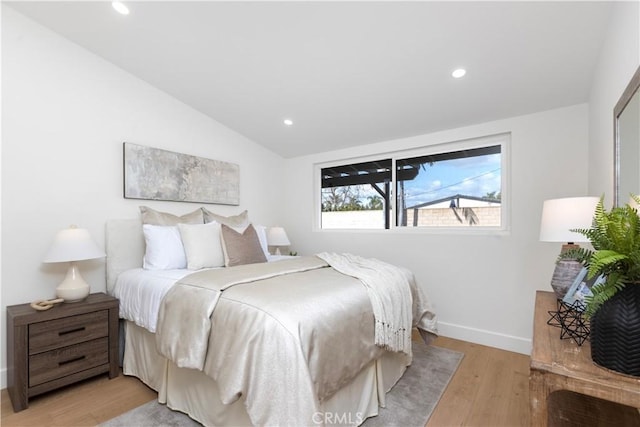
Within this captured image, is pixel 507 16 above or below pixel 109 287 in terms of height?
above

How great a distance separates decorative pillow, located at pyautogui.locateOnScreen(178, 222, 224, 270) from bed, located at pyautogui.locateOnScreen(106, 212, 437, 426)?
0.26 m

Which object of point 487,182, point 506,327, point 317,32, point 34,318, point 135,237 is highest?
point 317,32

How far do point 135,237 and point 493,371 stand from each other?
3.24 metres

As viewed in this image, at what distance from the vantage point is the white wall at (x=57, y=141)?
87.8 inches

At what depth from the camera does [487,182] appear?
312 cm

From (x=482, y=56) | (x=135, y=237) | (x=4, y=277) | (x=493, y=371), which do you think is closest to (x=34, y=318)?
(x=4, y=277)

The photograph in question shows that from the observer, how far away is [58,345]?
2.07 metres

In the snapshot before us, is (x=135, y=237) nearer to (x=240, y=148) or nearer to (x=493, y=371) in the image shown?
(x=240, y=148)

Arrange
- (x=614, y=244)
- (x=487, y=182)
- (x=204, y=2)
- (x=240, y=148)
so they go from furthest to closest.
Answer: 1. (x=240, y=148)
2. (x=487, y=182)
3. (x=204, y=2)
4. (x=614, y=244)

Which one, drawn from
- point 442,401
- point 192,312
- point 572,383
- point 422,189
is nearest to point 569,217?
point 572,383

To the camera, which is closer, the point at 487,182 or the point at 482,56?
the point at 482,56

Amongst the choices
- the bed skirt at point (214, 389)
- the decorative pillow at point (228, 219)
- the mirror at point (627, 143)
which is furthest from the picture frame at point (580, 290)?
the decorative pillow at point (228, 219)

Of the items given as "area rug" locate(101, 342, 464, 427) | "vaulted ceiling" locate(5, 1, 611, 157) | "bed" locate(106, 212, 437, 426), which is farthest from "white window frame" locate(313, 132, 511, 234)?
"area rug" locate(101, 342, 464, 427)

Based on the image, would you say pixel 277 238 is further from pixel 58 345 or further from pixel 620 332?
pixel 620 332
